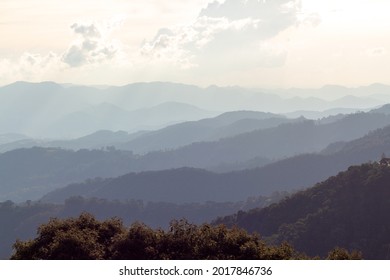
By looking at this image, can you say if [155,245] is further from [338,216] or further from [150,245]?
[338,216]

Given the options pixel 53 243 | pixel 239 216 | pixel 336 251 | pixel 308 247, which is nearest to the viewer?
pixel 336 251

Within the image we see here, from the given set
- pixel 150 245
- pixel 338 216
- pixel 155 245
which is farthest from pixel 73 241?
pixel 338 216

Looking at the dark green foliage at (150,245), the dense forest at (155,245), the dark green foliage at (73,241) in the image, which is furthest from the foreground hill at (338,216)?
the dark green foliage at (73,241)

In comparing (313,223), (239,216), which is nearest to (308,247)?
(313,223)

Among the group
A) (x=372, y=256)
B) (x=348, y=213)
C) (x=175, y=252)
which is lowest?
(x=372, y=256)

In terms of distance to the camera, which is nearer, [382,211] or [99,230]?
[99,230]

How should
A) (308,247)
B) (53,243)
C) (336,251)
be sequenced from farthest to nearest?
(308,247) → (53,243) → (336,251)

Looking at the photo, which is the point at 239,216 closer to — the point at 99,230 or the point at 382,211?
the point at 382,211
